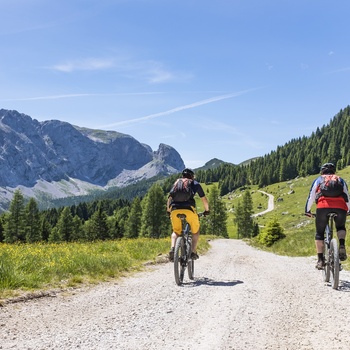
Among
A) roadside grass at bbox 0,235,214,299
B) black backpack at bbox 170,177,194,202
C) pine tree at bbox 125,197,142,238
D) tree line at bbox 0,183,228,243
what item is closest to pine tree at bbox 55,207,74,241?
tree line at bbox 0,183,228,243

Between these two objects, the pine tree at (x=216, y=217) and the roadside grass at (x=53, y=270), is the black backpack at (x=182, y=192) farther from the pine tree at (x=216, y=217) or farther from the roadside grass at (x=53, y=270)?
the pine tree at (x=216, y=217)

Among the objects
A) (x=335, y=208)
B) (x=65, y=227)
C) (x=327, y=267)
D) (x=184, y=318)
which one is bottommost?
(x=65, y=227)

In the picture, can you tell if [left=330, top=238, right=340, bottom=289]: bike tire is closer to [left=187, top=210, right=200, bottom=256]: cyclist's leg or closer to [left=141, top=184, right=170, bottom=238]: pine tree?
[left=187, top=210, right=200, bottom=256]: cyclist's leg

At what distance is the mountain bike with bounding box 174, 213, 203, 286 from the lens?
31.6ft

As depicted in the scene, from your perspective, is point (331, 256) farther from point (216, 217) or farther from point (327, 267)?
point (216, 217)

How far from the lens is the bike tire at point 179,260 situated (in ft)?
31.1

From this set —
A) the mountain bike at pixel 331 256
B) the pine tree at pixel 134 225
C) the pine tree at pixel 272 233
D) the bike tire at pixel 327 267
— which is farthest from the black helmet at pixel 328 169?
the pine tree at pixel 134 225

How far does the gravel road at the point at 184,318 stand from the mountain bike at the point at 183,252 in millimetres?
480

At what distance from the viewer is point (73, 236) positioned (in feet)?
279

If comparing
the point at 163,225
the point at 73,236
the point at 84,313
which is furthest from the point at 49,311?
the point at 73,236

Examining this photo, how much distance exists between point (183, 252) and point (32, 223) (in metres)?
77.3

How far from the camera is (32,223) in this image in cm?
7938

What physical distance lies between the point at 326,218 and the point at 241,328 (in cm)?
530

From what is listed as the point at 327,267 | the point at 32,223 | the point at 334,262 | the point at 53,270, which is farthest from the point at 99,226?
the point at 334,262
